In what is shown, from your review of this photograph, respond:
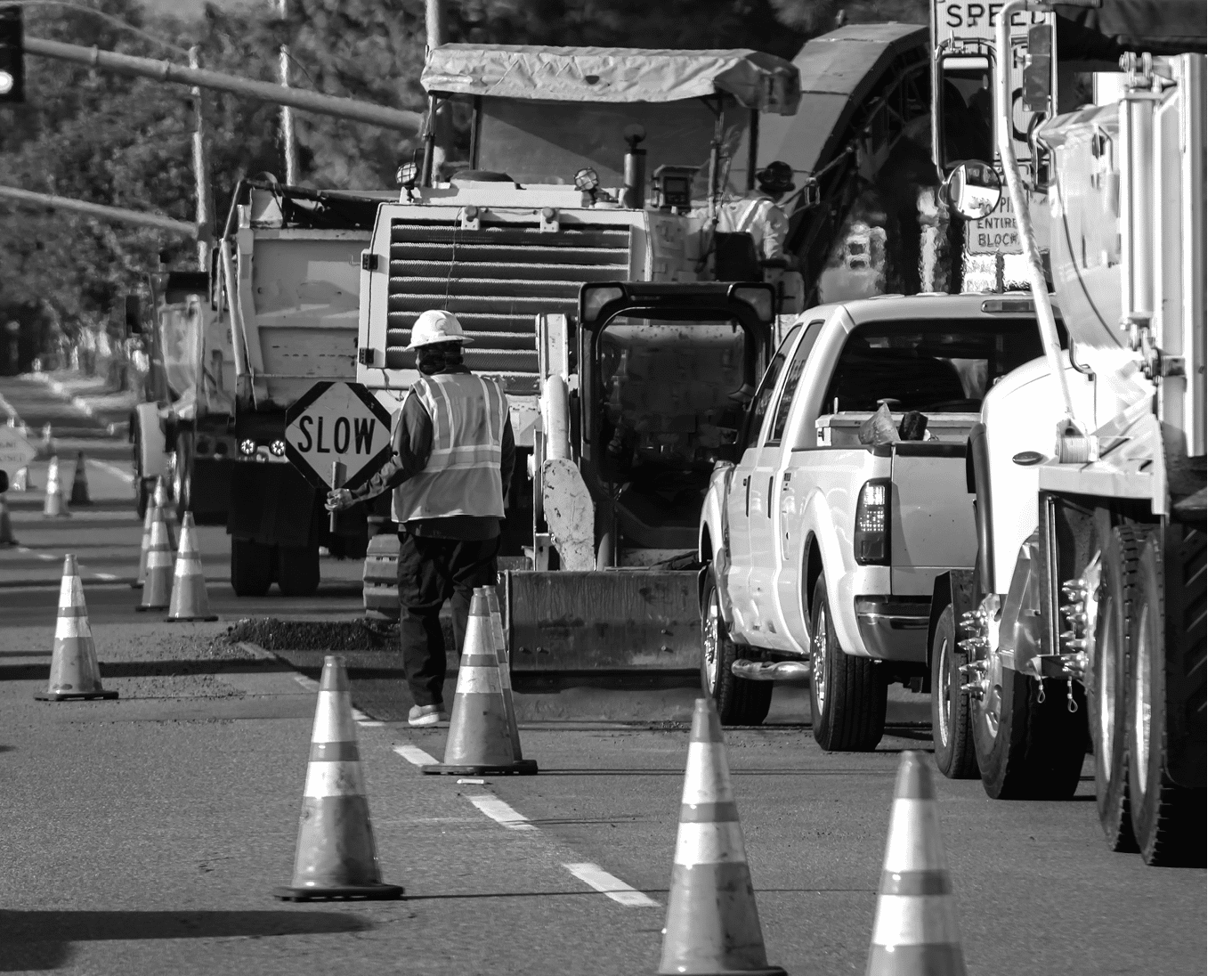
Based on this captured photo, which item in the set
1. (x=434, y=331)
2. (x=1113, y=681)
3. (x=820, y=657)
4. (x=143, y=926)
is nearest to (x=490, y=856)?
(x=143, y=926)

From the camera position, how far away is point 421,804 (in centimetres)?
1020

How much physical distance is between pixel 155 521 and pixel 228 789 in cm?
1058

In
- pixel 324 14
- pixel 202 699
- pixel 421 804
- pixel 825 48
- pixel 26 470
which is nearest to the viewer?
pixel 421 804

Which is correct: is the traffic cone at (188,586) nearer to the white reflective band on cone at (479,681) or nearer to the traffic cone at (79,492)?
the white reflective band on cone at (479,681)

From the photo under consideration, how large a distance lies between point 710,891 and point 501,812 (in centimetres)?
368

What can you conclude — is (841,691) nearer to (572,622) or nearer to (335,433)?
(572,622)

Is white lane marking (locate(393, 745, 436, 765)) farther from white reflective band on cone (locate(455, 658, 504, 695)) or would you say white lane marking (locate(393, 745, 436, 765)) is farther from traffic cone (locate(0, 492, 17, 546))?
traffic cone (locate(0, 492, 17, 546))

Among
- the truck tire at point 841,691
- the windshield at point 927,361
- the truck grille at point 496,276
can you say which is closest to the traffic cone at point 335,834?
the truck tire at point 841,691

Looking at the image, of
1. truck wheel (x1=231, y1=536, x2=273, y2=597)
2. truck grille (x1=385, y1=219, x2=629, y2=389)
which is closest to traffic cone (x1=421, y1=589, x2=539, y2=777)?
truck grille (x1=385, y1=219, x2=629, y2=389)

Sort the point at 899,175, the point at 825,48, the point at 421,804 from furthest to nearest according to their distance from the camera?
the point at 825,48 < the point at 899,175 < the point at 421,804

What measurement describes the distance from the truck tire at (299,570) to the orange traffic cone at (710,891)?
1624cm

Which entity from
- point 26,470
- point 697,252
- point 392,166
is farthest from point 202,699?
point 26,470

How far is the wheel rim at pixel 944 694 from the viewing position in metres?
10.5

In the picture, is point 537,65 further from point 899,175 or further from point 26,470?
point 26,470
